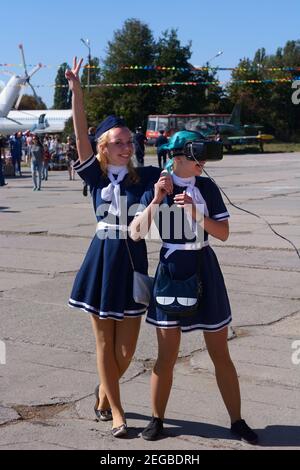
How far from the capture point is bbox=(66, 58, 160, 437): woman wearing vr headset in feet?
16.0

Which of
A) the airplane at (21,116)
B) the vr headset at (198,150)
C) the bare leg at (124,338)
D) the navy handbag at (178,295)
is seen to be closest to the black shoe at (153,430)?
the bare leg at (124,338)

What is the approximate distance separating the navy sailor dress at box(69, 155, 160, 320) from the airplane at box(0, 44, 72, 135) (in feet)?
155

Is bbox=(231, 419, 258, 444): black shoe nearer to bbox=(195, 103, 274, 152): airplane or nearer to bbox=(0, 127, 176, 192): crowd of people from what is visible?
bbox=(0, 127, 176, 192): crowd of people

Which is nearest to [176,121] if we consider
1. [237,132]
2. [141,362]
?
[237,132]

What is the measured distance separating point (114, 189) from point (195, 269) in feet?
2.38

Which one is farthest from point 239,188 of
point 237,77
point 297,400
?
point 237,77

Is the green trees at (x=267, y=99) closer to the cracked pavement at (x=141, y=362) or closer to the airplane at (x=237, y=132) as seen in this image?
the airplane at (x=237, y=132)

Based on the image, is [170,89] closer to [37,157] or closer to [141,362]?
[37,157]

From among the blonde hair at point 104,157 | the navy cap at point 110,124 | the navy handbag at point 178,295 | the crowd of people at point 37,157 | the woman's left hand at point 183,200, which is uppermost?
the navy cap at point 110,124

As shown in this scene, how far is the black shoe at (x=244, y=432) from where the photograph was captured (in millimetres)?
4738

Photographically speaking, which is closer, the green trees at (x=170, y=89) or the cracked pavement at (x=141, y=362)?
the cracked pavement at (x=141, y=362)

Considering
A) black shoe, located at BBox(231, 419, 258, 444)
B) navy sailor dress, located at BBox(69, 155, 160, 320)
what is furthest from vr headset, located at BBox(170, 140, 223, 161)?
black shoe, located at BBox(231, 419, 258, 444)
